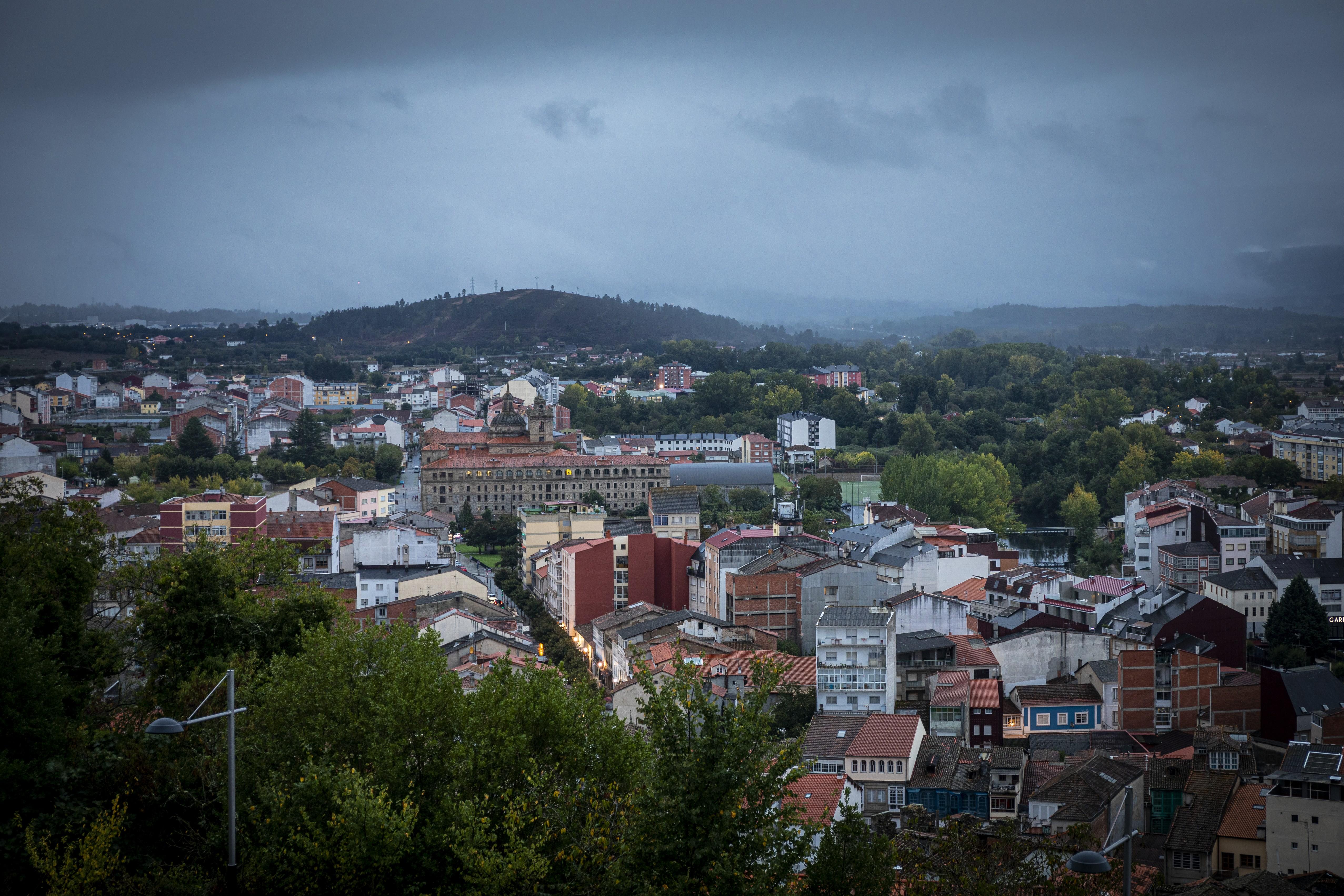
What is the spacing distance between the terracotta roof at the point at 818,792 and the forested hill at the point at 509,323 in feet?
228

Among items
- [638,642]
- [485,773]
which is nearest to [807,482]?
[638,642]

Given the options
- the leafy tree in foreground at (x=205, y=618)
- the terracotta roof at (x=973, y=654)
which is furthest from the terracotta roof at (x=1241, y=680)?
the leafy tree in foreground at (x=205, y=618)

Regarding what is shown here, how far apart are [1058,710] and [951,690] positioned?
1143mm

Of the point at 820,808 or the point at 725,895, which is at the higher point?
the point at 725,895

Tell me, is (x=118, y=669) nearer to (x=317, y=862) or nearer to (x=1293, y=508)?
(x=317, y=862)

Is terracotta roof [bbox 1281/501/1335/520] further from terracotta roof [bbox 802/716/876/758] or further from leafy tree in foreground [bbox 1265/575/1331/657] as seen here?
terracotta roof [bbox 802/716/876/758]

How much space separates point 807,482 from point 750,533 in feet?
42.5

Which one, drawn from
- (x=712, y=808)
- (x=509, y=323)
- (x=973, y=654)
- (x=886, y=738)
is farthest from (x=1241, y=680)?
(x=509, y=323)

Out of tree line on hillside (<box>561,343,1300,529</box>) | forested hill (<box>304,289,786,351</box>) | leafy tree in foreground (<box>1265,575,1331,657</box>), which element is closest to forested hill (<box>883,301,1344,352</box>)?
tree line on hillside (<box>561,343,1300,529</box>)

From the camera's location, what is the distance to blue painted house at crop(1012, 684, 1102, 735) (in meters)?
12.4

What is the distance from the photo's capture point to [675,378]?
57.2 m

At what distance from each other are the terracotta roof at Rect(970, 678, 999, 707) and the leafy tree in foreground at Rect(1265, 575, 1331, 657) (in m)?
5.09

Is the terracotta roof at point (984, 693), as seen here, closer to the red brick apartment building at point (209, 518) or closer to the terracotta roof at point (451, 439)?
the red brick apartment building at point (209, 518)

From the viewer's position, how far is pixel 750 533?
57.6 ft
